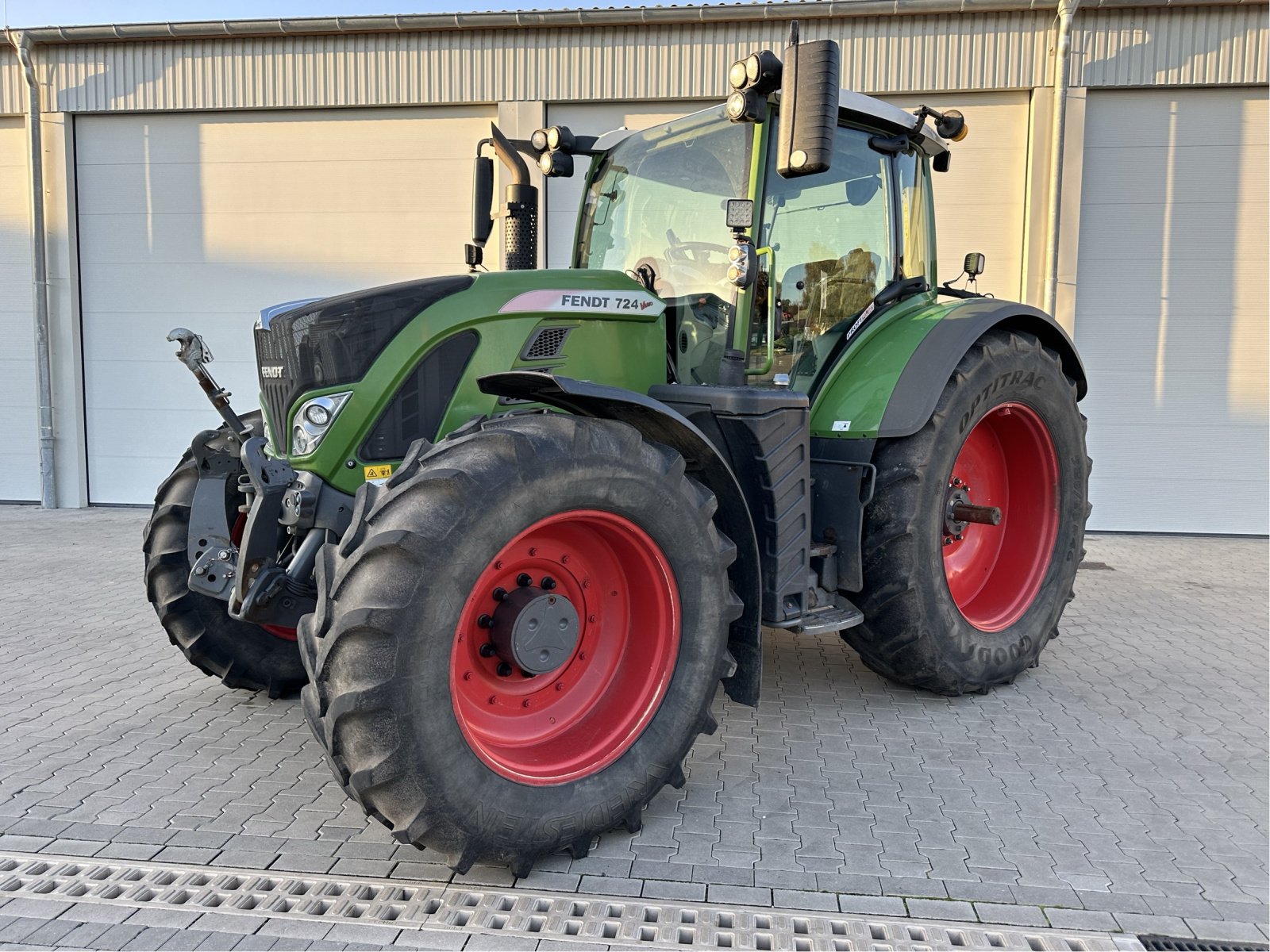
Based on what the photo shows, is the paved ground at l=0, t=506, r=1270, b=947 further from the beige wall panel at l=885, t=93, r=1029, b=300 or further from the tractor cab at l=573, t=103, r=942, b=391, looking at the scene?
the beige wall panel at l=885, t=93, r=1029, b=300

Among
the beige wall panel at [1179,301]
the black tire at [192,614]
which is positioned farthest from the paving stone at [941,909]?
the beige wall panel at [1179,301]

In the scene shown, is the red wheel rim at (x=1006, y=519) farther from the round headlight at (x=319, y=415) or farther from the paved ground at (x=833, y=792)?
the round headlight at (x=319, y=415)

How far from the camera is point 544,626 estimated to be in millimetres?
2701

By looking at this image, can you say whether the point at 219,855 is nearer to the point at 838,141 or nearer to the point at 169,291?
the point at 838,141

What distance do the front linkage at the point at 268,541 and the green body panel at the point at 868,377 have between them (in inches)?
74.2

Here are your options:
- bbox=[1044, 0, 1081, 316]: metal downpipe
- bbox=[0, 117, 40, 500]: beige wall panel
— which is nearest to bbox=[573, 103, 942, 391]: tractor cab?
bbox=[1044, 0, 1081, 316]: metal downpipe

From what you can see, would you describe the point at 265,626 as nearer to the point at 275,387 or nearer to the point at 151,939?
the point at 275,387

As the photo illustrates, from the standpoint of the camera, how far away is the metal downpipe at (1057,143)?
7863 mm

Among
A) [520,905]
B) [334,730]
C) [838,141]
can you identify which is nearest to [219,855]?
[334,730]

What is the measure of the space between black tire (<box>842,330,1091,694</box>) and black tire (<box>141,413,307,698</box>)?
2328mm

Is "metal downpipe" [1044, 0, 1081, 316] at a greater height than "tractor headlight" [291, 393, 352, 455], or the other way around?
"metal downpipe" [1044, 0, 1081, 316]

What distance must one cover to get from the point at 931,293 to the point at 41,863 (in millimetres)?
4053

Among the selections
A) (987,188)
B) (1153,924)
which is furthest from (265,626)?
(987,188)

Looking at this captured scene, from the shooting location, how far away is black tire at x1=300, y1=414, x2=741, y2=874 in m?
2.29
